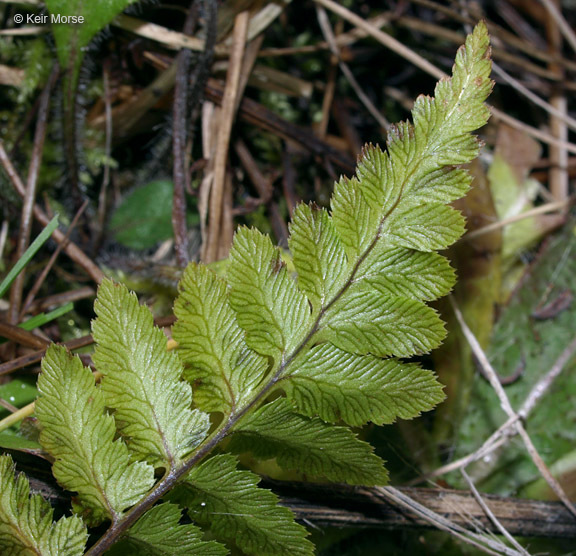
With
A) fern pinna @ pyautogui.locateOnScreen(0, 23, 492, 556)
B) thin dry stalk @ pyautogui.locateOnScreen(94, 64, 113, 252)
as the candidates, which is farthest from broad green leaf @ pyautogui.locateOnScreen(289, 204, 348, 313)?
thin dry stalk @ pyautogui.locateOnScreen(94, 64, 113, 252)

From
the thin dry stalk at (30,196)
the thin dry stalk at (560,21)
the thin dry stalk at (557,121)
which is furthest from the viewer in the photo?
the thin dry stalk at (560,21)

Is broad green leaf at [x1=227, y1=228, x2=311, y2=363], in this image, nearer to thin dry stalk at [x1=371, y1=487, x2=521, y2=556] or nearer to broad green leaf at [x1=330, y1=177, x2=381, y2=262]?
broad green leaf at [x1=330, y1=177, x2=381, y2=262]

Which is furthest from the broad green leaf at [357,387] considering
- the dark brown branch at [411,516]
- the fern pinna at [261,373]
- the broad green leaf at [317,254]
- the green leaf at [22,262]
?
the green leaf at [22,262]

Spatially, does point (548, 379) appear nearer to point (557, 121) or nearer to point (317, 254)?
point (317, 254)

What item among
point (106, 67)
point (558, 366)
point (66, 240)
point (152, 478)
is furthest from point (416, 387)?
point (106, 67)

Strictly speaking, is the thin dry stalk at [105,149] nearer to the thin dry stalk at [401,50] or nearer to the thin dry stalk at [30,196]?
the thin dry stalk at [30,196]

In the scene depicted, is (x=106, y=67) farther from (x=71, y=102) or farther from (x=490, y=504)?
(x=490, y=504)

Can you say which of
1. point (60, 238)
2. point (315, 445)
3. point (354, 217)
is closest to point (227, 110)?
point (60, 238)
